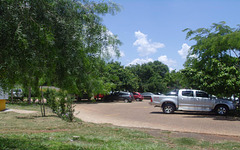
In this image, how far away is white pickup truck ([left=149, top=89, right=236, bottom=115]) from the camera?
1616 cm

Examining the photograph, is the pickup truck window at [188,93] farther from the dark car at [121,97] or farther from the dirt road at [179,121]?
the dark car at [121,97]

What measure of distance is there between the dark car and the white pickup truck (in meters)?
18.1

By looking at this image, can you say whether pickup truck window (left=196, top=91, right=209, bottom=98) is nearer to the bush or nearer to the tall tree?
the bush

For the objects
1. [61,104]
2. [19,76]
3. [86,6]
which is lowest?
[61,104]

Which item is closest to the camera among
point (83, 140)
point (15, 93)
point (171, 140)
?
point (83, 140)

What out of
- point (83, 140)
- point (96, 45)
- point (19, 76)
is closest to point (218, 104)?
point (83, 140)

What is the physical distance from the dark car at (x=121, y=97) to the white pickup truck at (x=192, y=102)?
1811 centimetres

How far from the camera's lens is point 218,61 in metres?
14.4

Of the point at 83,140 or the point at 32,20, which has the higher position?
the point at 32,20

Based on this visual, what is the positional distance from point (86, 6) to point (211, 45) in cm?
1143

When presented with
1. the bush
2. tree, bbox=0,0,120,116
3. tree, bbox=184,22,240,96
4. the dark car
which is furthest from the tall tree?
the dark car

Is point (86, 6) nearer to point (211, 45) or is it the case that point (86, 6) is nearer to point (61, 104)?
point (61, 104)

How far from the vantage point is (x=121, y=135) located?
28.3 ft

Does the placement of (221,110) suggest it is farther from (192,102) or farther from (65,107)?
(65,107)
